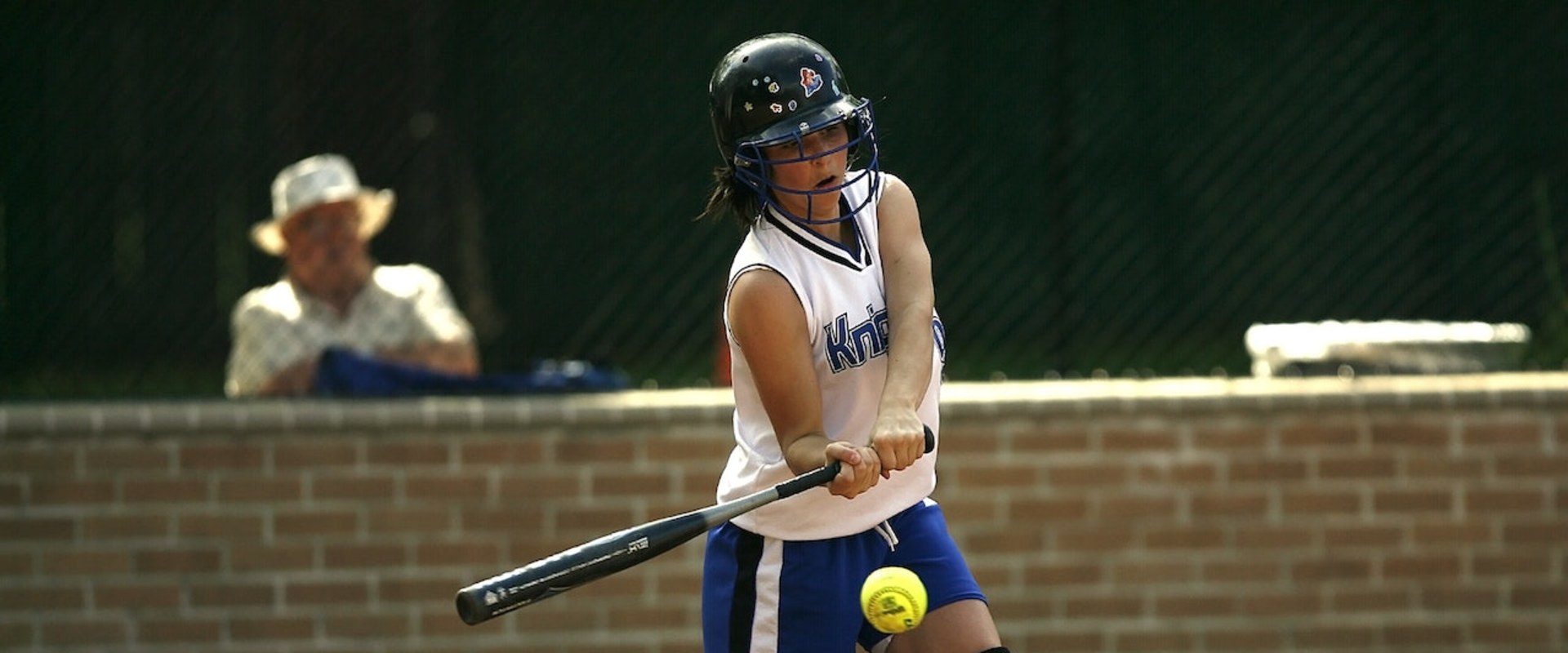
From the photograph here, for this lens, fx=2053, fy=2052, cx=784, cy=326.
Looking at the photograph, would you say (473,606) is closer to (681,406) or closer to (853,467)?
(853,467)

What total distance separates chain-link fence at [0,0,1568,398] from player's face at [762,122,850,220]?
2893 millimetres

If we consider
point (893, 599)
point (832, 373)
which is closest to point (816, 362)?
point (832, 373)

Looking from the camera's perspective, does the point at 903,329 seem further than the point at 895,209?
No

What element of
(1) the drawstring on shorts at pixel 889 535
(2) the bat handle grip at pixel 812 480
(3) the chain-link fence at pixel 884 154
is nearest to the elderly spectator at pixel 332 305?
(3) the chain-link fence at pixel 884 154

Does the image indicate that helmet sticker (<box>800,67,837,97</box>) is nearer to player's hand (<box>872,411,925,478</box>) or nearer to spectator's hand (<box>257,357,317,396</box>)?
player's hand (<box>872,411,925,478</box>)

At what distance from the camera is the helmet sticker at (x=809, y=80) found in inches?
155

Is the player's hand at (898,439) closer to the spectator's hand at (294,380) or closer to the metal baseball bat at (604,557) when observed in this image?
the metal baseball bat at (604,557)

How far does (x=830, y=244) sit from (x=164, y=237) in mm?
4344

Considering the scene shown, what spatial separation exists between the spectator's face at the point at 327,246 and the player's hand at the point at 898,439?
3.52 meters

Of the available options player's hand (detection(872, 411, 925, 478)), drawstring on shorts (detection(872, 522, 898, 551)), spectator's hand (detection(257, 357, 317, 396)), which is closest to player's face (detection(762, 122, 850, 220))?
player's hand (detection(872, 411, 925, 478))

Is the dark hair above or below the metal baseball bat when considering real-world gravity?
above

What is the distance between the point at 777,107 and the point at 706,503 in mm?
2800

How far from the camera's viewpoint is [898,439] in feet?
12.4

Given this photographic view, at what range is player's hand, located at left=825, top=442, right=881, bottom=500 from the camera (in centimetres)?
374
